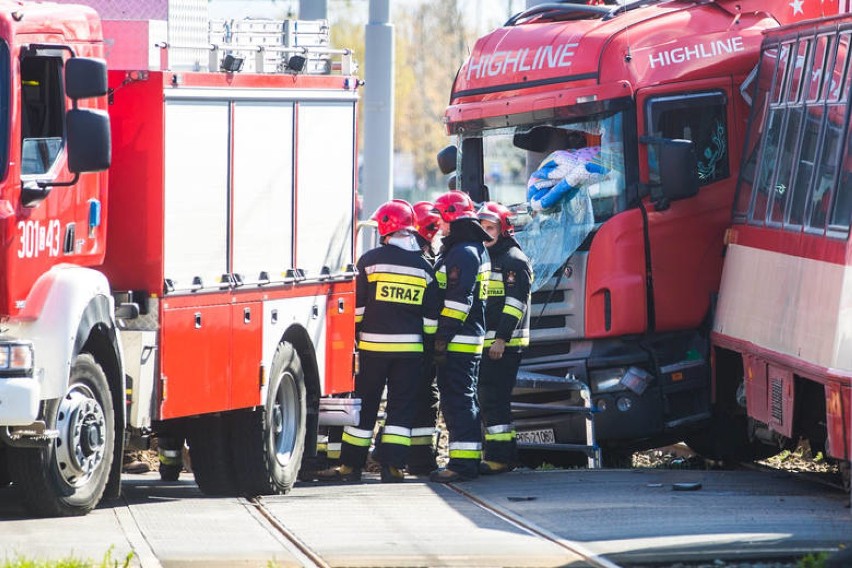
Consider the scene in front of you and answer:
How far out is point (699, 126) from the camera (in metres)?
14.1

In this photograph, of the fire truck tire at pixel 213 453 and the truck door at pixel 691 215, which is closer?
the fire truck tire at pixel 213 453

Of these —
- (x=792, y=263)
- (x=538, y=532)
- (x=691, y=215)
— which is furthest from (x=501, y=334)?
(x=538, y=532)

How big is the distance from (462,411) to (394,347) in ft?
2.22

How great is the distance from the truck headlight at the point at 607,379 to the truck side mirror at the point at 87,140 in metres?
5.57

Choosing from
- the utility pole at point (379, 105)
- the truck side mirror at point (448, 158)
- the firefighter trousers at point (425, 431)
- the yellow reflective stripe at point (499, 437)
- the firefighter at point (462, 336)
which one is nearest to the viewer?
the firefighter at point (462, 336)

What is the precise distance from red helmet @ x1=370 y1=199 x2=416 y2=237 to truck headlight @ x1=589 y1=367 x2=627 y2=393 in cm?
219

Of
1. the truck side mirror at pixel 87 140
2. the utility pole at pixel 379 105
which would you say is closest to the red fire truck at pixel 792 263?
the truck side mirror at pixel 87 140

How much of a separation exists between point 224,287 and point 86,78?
7.36 feet

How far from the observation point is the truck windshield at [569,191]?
1390 centimetres

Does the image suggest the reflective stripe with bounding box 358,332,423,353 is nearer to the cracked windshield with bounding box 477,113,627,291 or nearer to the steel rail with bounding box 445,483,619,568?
the steel rail with bounding box 445,483,619,568

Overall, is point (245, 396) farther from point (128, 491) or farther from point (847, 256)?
point (847, 256)

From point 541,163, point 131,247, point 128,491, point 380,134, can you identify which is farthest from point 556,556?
point 380,134

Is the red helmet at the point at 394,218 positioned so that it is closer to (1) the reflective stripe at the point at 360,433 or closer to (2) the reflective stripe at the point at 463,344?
(2) the reflective stripe at the point at 463,344

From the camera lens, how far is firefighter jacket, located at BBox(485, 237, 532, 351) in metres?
13.0
